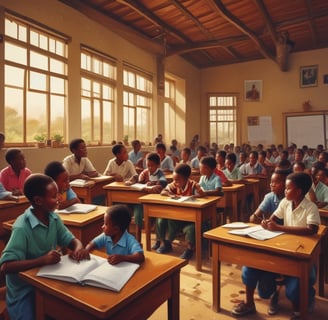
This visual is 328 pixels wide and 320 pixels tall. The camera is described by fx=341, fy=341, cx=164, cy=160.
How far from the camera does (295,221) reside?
229 centimetres

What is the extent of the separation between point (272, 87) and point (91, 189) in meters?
8.92

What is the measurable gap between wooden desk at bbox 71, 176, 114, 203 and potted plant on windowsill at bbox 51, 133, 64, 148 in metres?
1.67

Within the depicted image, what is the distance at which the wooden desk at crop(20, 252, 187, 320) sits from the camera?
3.93ft

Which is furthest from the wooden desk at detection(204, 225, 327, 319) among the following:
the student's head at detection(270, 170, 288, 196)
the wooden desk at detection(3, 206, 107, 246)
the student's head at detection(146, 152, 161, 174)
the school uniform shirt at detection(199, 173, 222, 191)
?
the student's head at detection(146, 152, 161, 174)

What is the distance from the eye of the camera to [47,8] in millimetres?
5551

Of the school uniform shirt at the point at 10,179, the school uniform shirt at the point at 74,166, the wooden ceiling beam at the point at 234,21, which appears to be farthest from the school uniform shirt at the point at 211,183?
the wooden ceiling beam at the point at 234,21

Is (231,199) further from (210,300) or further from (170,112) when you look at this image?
(170,112)

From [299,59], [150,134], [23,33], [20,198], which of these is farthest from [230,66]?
[20,198]

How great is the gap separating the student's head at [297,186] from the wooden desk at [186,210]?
34.1 inches

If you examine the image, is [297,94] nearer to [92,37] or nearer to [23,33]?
[92,37]

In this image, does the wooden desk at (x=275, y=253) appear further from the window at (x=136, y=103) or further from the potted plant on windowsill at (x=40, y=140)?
the window at (x=136, y=103)

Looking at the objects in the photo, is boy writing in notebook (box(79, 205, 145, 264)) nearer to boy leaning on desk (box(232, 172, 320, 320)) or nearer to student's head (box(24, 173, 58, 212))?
student's head (box(24, 173, 58, 212))

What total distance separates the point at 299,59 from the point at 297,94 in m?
1.10

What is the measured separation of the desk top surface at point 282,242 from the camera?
187 centimetres
